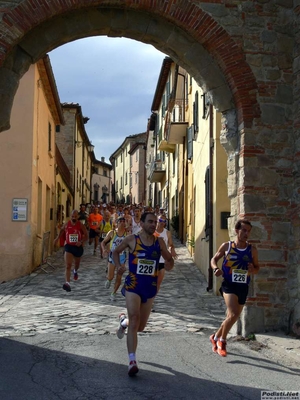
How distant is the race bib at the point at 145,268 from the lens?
6.31 meters

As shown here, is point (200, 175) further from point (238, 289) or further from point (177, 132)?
point (238, 289)

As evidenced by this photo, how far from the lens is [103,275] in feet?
50.7

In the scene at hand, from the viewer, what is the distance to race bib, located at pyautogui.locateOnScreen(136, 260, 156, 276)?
6.31 m

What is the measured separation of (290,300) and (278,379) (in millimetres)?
2465

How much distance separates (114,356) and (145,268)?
52.4 inches

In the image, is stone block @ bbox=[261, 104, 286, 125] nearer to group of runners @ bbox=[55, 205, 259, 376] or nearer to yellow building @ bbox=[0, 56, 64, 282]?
group of runners @ bbox=[55, 205, 259, 376]

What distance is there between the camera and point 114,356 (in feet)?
22.5

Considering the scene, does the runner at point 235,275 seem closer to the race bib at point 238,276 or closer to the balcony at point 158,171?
the race bib at point 238,276

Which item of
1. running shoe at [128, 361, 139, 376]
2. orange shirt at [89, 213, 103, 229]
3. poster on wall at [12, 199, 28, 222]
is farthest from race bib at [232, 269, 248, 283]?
orange shirt at [89, 213, 103, 229]

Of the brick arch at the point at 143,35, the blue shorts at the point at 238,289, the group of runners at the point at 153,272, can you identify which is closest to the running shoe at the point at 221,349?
the group of runners at the point at 153,272

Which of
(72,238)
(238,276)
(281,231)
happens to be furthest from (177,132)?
(238,276)

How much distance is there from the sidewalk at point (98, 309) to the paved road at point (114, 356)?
0.06 feet

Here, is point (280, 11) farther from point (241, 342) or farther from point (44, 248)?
point (44, 248)

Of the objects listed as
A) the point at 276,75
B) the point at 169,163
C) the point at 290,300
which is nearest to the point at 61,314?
the point at 290,300
